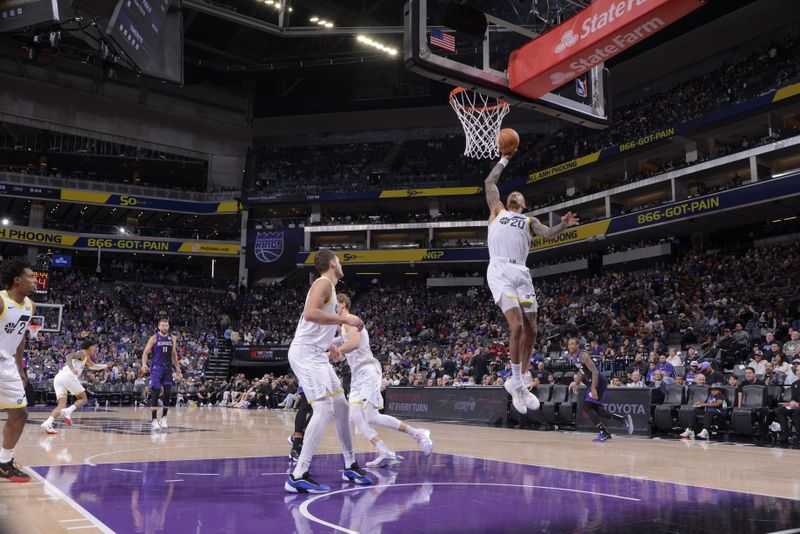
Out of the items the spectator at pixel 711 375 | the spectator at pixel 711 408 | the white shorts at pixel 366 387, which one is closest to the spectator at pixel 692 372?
the spectator at pixel 711 375

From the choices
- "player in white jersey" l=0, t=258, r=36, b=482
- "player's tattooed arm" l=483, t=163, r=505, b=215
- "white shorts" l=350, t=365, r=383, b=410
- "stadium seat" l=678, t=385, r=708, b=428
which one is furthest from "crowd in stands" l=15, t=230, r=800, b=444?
"player in white jersey" l=0, t=258, r=36, b=482

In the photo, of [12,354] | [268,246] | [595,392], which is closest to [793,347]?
[595,392]

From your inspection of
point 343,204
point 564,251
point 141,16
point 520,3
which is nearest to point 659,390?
point 520,3

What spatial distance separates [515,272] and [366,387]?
2.87m

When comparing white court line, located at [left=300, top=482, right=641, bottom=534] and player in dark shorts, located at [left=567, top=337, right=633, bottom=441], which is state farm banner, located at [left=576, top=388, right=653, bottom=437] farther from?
white court line, located at [left=300, top=482, right=641, bottom=534]

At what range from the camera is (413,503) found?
5461 millimetres

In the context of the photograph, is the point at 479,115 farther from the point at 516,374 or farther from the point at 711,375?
the point at 516,374

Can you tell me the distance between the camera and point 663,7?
7.21m

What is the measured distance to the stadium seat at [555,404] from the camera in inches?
616

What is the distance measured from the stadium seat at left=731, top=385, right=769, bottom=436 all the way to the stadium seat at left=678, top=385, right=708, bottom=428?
75 cm

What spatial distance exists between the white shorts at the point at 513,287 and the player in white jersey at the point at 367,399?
2.11m

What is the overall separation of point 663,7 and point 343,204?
37898 millimetres

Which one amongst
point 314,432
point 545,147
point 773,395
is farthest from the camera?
point 545,147

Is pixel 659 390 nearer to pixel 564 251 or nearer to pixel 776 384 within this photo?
pixel 776 384
